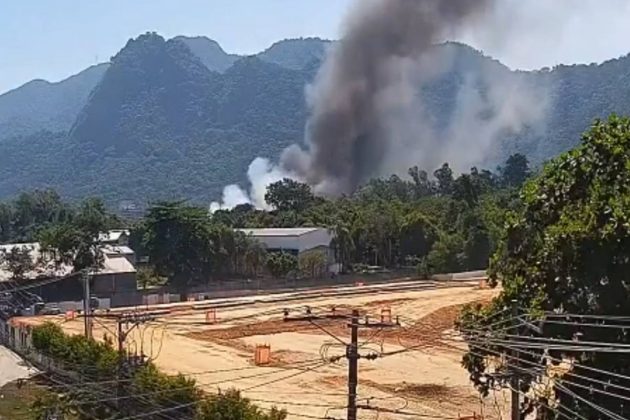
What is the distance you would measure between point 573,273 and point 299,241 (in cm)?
5448

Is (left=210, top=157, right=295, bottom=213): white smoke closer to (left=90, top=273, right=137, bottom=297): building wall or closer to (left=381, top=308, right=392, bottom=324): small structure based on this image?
(left=90, top=273, right=137, bottom=297): building wall

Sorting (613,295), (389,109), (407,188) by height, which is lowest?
(613,295)

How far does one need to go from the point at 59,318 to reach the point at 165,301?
1079 centimetres

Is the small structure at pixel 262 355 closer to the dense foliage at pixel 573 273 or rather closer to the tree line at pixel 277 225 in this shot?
the tree line at pixel 277 225

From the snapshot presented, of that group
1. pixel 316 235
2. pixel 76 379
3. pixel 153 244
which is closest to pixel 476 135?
pixel 316 235

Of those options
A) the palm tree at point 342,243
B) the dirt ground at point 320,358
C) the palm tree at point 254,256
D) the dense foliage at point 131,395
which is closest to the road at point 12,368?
the dirt ground at point 320,358

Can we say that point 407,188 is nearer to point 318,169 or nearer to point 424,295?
point 318,169

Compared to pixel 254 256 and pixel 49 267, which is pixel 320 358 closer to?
pixel 49 267

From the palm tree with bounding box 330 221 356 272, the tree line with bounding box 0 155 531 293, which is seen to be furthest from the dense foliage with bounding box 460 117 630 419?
the palm tree with bounding box 330 221 356 272

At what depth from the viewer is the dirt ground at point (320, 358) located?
82.5ft

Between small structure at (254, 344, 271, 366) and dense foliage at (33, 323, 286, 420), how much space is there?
24.0 feet

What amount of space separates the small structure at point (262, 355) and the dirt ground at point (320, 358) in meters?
0.28

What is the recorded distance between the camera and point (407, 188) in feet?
373

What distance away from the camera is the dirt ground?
82.5 ft
